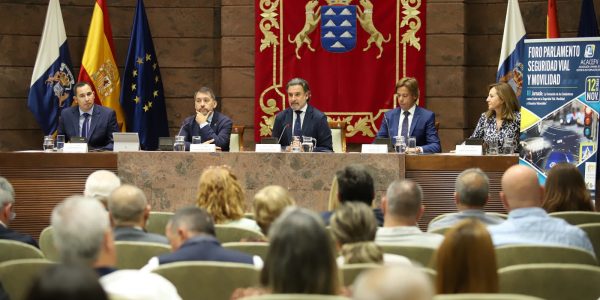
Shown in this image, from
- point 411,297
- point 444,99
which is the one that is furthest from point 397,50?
point 411,297

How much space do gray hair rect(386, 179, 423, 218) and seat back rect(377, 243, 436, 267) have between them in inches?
13.1

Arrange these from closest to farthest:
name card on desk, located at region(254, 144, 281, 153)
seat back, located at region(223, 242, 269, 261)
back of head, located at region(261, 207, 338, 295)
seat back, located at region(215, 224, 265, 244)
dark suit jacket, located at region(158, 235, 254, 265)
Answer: back of head, located at region(261, 207, 338, 295)
dark suit jacket, located at region(158, 235, 254, 265)
seat back, located at region(223, 242, 269, 261)
seat back, located at region(215, 224, 265, 244)
name card on desk, located at region(254, 144, 281, 153)

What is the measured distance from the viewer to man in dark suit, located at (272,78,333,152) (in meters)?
7.81

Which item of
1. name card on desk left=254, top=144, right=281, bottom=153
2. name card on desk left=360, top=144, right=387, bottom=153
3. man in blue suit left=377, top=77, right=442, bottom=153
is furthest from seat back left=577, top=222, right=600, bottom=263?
man in blue suit left=377, top=77, right=442, bottom=153

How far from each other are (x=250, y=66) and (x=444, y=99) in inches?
76.2

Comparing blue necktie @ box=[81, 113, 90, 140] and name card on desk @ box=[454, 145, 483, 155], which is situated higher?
blue necktie @ box=[81, 113, 90, 140]

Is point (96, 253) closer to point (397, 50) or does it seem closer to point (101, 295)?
point (101, 295)

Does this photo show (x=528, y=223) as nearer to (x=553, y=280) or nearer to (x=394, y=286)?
(x=553, y=280)

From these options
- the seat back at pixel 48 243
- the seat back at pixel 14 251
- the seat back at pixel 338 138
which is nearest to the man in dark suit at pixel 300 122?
the seat back at pixel 338 138

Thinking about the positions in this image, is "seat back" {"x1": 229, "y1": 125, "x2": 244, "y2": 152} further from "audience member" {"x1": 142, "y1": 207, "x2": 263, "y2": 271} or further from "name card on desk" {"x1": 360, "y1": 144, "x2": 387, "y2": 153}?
"audience member" {"x1": 142, "y1": 207, "x2": 263, "y2": 271}

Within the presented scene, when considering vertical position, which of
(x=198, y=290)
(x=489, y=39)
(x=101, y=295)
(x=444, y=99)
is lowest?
(x=198, y=290)

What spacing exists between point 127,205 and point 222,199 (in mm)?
803

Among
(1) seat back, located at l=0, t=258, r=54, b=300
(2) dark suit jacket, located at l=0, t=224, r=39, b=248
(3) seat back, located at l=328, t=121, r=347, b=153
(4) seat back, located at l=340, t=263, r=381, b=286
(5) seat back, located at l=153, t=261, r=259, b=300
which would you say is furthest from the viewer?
(3) seat back, located at l=328, t=121, r=347, b=153

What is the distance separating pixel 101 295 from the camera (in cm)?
172
